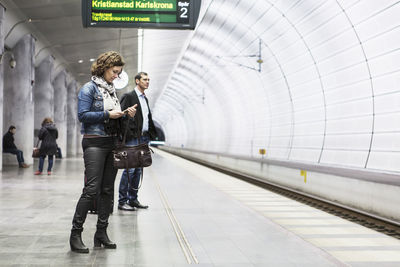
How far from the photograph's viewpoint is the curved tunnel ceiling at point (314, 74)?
13.9m

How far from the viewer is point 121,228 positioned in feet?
18.1

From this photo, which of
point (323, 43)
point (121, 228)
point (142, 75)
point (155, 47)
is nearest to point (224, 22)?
point (155, 47)

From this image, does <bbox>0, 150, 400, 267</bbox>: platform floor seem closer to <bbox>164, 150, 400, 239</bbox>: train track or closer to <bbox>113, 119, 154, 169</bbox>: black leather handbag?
<bbox>164, 150, 400, 239</bbox>: train track

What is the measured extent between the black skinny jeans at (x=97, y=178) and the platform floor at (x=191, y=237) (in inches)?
13.9

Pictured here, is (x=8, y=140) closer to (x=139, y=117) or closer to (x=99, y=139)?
(x=139, y=117)

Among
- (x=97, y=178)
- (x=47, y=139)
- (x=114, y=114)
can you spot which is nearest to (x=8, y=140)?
(x=47, y=139)

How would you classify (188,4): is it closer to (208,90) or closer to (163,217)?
(163,217)

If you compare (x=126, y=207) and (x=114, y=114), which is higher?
(x=114, y=114)

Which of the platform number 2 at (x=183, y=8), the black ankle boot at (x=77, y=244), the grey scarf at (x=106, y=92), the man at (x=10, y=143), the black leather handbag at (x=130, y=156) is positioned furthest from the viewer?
the man at (x=10, y=143)

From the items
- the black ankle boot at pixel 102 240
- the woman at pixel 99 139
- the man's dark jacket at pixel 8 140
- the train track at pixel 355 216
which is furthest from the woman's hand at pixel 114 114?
the man's dark jacket at pixel 8 140

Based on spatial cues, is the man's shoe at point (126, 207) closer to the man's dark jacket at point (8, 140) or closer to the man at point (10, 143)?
the man at point (10, 143)

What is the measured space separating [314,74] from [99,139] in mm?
15593

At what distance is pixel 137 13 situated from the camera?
338 inches

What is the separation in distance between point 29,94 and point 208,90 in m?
23.3
